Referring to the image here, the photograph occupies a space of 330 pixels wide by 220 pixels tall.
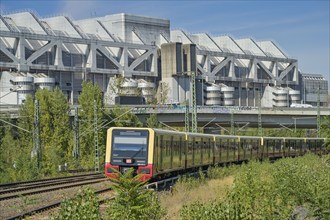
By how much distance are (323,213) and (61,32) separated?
12330 cm

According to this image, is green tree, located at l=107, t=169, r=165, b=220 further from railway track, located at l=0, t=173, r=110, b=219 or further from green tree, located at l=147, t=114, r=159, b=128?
green tree, located at l=147, t=114, r=159, b=128

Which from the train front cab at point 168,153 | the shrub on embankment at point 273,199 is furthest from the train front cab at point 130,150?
the shrub on embankment at point 273,199

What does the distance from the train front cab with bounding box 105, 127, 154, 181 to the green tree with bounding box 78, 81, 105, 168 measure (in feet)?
74.9

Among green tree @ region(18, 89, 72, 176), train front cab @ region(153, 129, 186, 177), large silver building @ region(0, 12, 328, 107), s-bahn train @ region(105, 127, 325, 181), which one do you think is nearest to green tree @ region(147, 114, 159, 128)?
green tree @ region(18, 89, 72, 176)

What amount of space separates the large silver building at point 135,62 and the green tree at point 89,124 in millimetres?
40471

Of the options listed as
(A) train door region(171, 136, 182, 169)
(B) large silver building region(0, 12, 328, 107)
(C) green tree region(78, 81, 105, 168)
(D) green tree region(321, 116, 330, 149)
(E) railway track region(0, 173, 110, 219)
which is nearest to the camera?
(E) railway track region(0, 173, 110, 219)

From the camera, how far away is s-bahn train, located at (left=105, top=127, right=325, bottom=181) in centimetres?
2333

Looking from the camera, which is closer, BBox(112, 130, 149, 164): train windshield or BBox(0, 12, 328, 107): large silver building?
BBox(112, 130, 149, 164): train windshield

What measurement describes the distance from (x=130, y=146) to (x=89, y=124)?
35.6 metres

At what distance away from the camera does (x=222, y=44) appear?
17338cm

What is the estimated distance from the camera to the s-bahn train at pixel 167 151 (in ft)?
76.5

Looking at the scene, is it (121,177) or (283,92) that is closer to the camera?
(121,177)

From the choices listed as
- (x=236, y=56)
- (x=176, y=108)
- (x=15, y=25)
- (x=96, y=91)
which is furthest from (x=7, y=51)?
(x=236, y=56)

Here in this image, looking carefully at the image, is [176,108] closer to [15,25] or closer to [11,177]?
[11,177]
